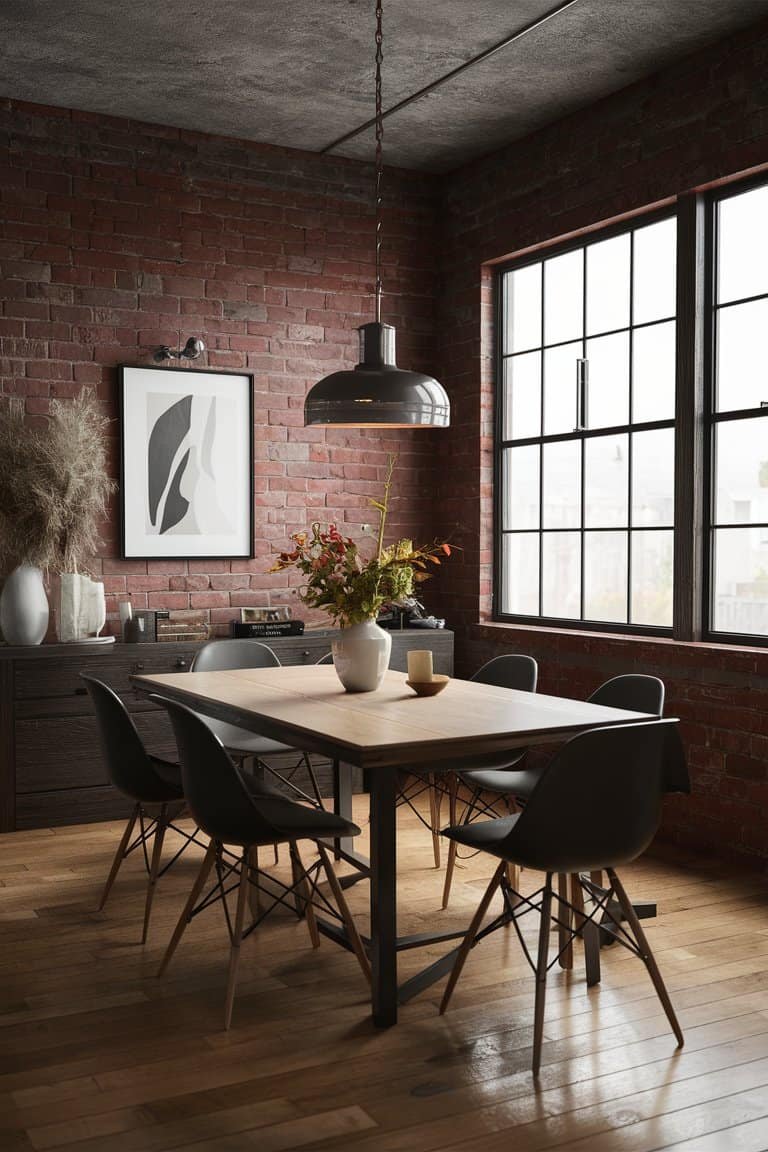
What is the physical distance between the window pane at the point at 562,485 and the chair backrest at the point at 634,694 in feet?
6.37

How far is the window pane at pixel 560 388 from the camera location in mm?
5875

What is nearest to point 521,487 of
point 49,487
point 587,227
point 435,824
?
point 587,227

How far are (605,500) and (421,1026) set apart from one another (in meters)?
3.13

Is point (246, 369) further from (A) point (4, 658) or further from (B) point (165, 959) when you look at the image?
(B) point (165, 959)

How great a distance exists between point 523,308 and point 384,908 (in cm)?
402

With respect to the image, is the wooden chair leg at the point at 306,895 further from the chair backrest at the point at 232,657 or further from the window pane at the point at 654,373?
the window pane at the point at 654,373

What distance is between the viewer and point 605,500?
5633 mm

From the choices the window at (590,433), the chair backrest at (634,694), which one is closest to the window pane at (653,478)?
the window at (590,433)

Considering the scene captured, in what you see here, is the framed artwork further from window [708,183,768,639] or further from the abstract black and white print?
window [708,183,768,639]

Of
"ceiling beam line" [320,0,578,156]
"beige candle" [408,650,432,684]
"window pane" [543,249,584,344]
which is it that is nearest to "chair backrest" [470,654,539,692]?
"beige candle" [408,650,432,684]

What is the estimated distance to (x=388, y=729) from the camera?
126 inches

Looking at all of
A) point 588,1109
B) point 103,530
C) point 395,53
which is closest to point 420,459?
point 103,530

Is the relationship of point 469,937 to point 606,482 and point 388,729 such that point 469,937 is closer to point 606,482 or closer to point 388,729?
point 388,729

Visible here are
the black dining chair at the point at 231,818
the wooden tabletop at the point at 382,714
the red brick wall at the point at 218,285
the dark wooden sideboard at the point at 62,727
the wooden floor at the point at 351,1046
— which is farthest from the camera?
the red brick wall at the point at 218,285
